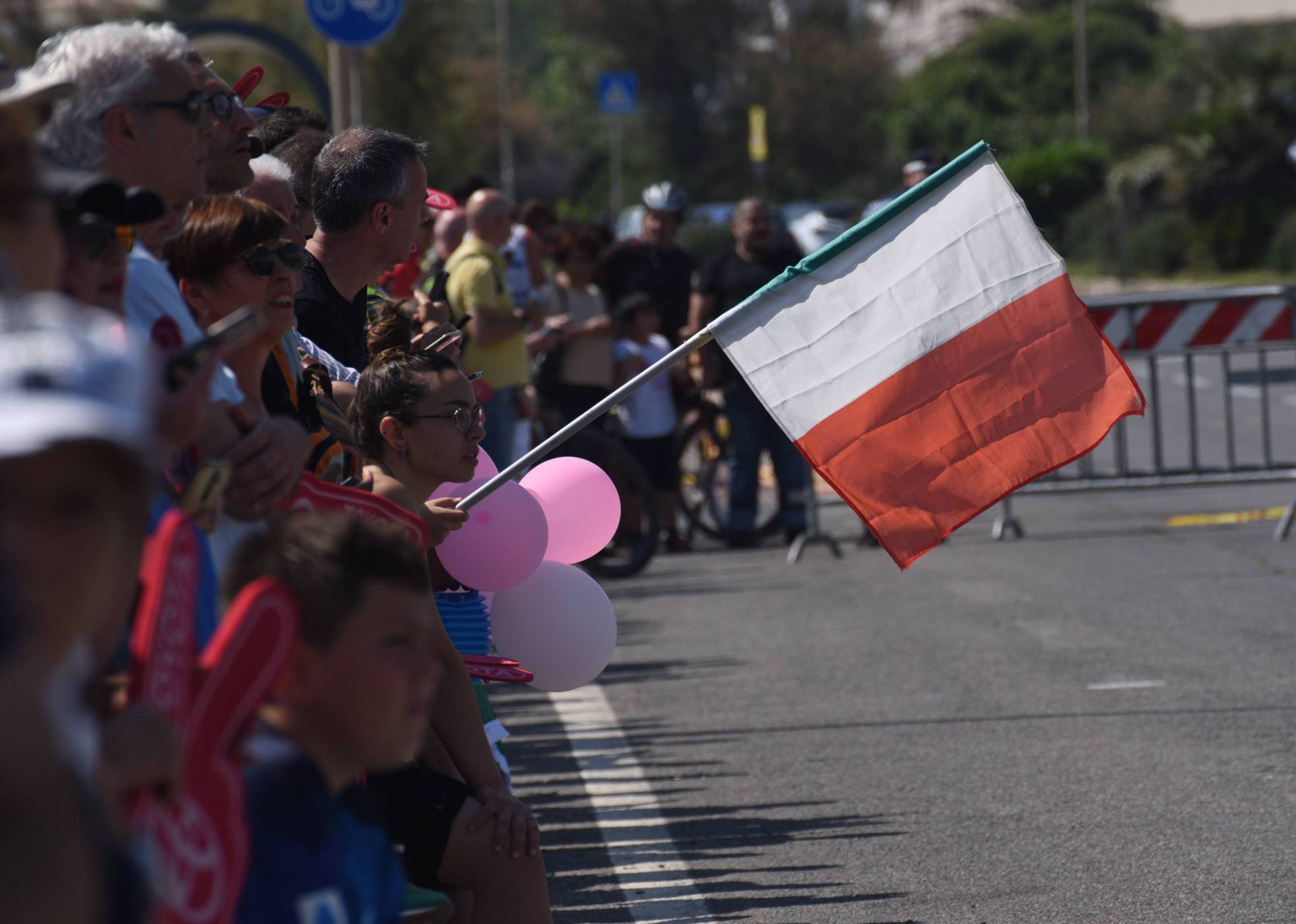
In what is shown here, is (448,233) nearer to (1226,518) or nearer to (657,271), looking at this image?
(657,271)

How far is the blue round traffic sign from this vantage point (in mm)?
11148

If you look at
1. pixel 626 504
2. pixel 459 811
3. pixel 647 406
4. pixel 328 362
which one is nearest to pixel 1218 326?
pixel 647 406

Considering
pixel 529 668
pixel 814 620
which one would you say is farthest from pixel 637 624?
pixel 529 668

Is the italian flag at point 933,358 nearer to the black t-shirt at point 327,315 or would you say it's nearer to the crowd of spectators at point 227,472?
the crowd of spectators at point 227,472

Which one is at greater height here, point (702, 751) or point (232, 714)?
point (232, 714)

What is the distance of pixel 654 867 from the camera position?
5.58 meters

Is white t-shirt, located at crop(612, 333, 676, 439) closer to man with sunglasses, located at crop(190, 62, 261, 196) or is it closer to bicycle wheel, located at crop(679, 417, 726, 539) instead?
bicycle wheel, located at crop(679, 417, 726, 539)

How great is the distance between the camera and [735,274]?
12.0 metres

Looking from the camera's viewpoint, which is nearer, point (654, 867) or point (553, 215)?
point (654, 867)

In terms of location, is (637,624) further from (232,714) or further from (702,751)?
(232,714)

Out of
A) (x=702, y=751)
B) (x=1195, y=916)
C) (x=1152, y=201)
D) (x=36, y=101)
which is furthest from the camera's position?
(x=1152, y=201)

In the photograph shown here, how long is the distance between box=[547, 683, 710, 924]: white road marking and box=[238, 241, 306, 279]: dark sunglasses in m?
2.44

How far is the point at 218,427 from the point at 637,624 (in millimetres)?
7190

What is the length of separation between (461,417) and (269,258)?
1.09m
